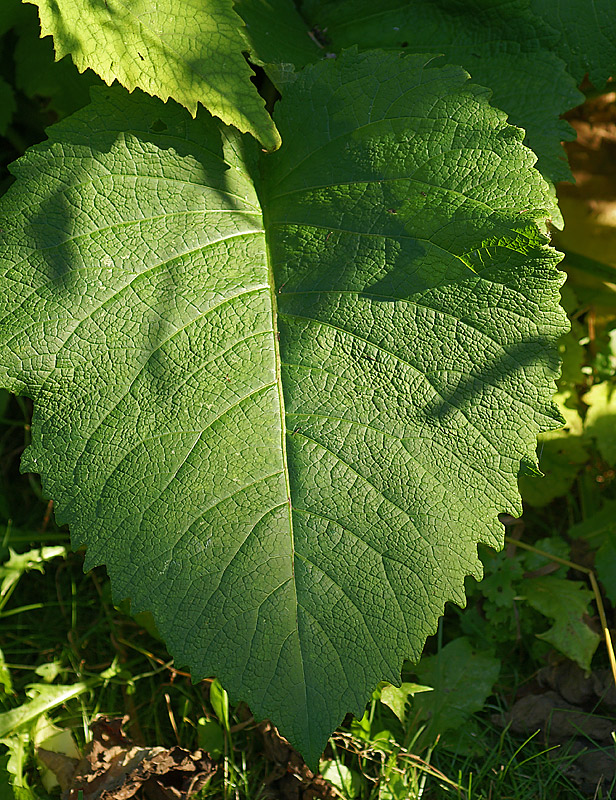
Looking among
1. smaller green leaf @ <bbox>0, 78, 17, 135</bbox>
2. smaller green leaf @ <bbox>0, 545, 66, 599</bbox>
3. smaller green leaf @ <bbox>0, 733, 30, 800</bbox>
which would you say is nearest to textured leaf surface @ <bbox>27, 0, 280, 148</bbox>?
smaller green leaf @ <bbox>0, 78, 17, 135</bbox>

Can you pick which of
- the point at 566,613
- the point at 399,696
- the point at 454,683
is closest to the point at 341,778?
the point at 399,696

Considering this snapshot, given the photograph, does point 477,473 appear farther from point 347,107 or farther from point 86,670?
point 86,670

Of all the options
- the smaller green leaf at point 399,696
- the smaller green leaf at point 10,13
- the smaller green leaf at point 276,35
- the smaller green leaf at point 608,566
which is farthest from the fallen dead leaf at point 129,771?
the smaller green leaf at point 10,13

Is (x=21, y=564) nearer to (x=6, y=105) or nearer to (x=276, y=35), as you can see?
(x=6, y=105)

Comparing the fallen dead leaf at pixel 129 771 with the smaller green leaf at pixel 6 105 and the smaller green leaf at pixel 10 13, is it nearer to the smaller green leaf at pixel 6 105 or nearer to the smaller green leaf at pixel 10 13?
the smaller green leaf at pixel 6 105

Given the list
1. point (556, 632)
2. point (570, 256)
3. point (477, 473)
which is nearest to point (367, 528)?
point (477, 473)

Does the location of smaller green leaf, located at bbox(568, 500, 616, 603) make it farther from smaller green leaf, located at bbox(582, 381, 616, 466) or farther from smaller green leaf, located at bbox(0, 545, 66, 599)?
smaller green leaf, located at bbox(0, 545, 66, 599)
